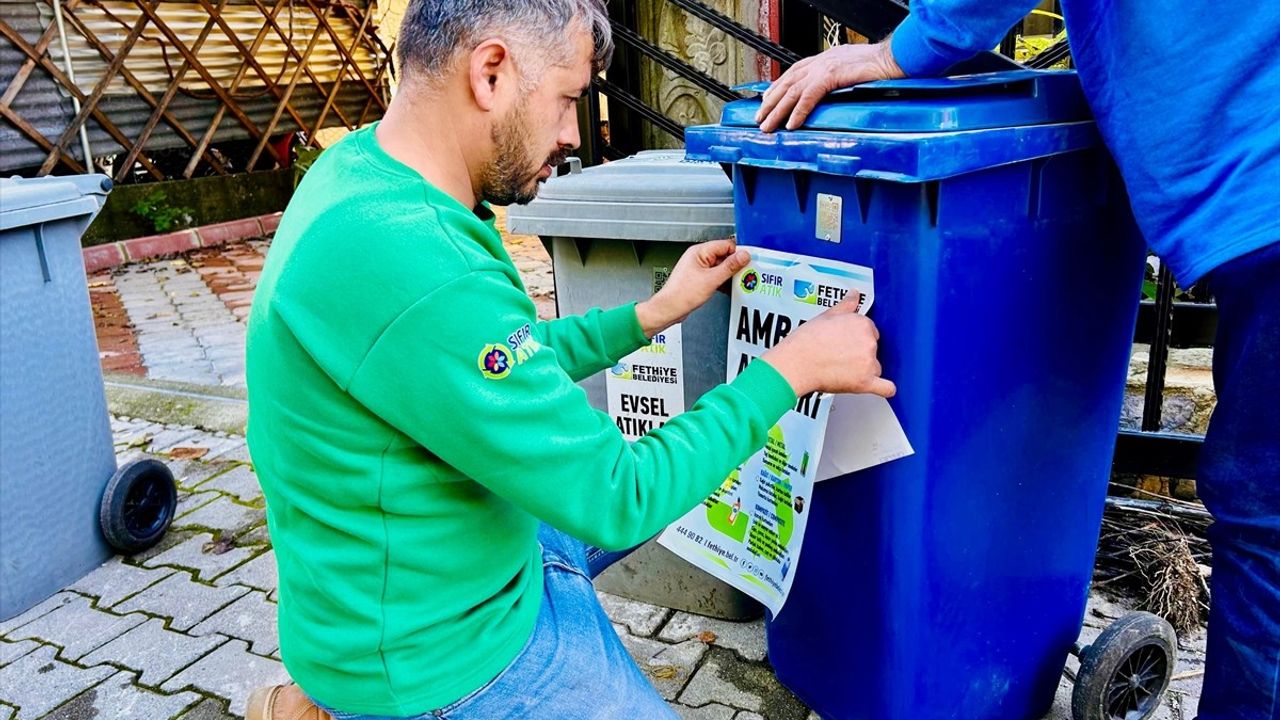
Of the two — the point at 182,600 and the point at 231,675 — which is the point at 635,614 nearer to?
the point at 231,675

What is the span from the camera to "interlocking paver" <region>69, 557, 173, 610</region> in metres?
3.04

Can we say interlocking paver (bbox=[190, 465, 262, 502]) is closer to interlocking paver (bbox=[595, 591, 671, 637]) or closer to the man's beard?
interlocking paver (bbox=[595, 591, 671, 637])

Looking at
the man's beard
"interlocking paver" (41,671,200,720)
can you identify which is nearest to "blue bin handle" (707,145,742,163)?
the man's beard

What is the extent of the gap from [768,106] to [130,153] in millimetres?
8401

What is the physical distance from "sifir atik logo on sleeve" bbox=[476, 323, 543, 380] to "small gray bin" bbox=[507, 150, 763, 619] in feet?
3.06

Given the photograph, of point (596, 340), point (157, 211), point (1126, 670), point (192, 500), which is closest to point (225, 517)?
point (192, 500)

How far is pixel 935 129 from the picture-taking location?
157 cm

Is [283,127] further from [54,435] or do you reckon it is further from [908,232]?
[908,232]

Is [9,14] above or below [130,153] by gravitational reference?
above

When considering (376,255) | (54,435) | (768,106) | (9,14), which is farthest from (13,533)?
(9,14)

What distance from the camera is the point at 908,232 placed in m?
1.65

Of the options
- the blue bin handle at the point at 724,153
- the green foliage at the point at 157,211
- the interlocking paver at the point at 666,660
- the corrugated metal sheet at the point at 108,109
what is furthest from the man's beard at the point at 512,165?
the green foliage at the point at 157,211

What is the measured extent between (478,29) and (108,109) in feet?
28.0

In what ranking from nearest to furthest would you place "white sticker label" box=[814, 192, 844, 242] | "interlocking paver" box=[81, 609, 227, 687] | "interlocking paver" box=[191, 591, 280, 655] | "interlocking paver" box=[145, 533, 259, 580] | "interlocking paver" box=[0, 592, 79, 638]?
1. "white sticker label" box=[814, 192, 844, 242]
2. "interlocking paver" box=[81, 609, 227, 687]
3. "interlocking paver" box=[191, 591, 280, 655]
4. "interlocking paver" box=[0, 592, 79, 638]
5. "interlocking paver" box=[145, 533, 259, 580]
